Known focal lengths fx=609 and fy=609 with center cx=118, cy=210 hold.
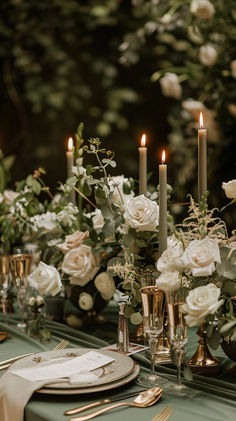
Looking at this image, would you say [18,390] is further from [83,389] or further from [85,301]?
[85,301]

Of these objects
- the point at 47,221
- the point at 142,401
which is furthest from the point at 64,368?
the point at 47,221

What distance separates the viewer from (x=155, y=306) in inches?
43.8

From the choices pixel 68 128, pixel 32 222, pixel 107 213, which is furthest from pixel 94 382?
pixel 68 128

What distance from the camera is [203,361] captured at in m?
1.22

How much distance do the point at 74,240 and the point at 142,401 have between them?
22.9 inches

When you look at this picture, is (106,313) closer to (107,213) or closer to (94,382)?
(107,213)

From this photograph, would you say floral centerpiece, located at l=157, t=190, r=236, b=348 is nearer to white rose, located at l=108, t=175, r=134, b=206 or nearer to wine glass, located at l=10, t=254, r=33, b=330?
white rose, located at l=108, t=175, r=134, b=206

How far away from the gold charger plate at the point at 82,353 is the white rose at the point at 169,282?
18cm

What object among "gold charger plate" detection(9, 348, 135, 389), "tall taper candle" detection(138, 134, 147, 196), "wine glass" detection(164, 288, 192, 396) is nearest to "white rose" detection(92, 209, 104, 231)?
"tall taper candle" detection(138, 134, 147, 196)

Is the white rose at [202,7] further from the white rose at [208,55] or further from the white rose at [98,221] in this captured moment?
the white rose at [98,221]

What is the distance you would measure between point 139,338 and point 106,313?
297 mm

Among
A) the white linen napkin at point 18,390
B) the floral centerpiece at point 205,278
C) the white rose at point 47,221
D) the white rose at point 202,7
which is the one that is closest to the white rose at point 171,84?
the white rose at point 202,7

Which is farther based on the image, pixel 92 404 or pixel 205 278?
pixel 205 278

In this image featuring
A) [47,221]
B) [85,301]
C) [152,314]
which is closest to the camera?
[152,314]
